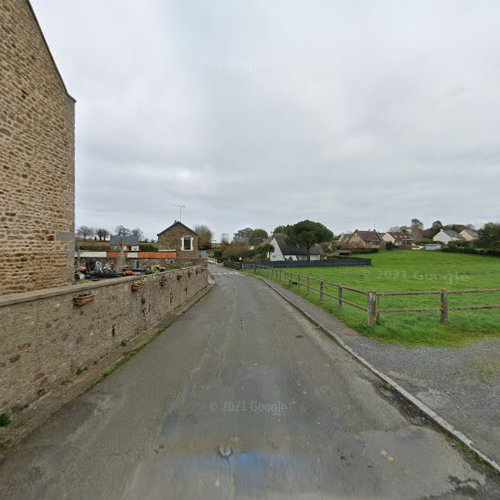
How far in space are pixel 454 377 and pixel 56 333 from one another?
7073mm

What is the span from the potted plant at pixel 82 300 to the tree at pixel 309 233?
46.9 m

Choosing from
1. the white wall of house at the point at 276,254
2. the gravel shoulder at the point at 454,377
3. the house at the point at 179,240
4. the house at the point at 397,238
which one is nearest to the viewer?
the gravel shoulder at the point at 454,377

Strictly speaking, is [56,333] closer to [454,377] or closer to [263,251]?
[454,377]

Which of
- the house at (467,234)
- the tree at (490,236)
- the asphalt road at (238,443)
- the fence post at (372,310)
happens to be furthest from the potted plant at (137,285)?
the house at (467,234)

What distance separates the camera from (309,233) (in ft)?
164

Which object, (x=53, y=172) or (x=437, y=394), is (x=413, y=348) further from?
(x=53, y=172)

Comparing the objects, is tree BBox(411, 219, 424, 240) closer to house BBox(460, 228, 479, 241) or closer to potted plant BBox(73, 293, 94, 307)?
house BBox(460, 228, 479, 241)

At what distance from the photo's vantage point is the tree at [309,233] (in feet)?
165

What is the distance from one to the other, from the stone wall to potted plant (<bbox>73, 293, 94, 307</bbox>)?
6 centimetres

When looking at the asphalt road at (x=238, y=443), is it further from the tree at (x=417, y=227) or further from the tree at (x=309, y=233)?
the tree at (x=417, y=227)

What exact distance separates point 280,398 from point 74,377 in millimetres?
3890

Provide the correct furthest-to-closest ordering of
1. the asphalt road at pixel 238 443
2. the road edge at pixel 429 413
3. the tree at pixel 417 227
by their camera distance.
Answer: the tree at pixel 417 227, the road edge at pixel 429 413, the asphalt road at pixel 238 443

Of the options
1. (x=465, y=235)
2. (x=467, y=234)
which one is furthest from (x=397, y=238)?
(x=467, y=234)

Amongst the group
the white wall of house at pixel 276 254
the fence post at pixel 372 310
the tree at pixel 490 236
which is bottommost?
the fence post at pixel 372 310
